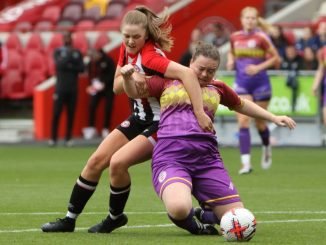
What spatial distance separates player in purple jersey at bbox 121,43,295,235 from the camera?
10.1 meters

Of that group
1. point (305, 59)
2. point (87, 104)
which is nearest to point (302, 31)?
point (305, 59)

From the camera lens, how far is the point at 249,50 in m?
18.3

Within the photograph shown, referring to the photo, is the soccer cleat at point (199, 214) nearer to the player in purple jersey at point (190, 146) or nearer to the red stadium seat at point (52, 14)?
the player in purple jersey at point (190, 146)

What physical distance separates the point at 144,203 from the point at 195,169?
10.2 feet

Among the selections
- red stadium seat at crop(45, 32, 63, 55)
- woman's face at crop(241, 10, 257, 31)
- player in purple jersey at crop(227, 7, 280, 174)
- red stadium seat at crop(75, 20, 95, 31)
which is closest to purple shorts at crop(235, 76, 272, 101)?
player in purple jersey at crop(227, 7, 280, 174)

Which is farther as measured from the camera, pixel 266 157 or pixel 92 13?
pixel 92 13

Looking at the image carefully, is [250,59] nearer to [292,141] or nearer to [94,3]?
[292,141]

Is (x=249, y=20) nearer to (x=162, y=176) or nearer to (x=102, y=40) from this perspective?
(x=162, y=176)

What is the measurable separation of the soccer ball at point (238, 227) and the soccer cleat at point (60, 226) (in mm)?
1442

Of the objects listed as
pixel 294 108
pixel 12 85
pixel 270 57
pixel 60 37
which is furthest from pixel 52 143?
pixel 270 57

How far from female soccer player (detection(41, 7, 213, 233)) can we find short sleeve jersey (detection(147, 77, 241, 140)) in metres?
0.09

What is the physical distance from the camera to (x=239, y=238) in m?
9.67

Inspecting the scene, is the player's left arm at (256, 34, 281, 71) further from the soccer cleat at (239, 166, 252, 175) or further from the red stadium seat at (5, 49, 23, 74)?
the red stadium seat at (5, 49, 23, 74)

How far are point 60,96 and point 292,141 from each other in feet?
16.9
